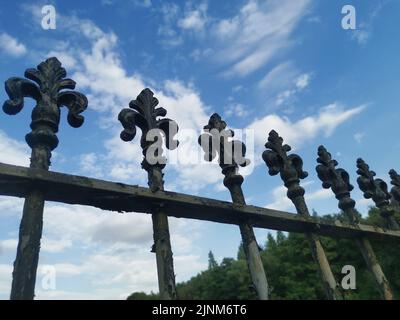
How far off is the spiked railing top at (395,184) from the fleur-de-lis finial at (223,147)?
3.63 m

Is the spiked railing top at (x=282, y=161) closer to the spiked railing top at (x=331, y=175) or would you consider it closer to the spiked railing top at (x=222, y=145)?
the spiked railing top at (x=222, y=145)

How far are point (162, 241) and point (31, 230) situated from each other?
3.23 ft

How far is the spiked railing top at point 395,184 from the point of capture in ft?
20.8

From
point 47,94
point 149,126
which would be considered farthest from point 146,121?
point 47,94

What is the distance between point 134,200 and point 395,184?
5410 mm

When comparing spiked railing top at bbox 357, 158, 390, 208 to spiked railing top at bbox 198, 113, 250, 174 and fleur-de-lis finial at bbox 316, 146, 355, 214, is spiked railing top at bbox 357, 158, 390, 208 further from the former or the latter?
spiked railing top at bbox 198, 113, 250, 174

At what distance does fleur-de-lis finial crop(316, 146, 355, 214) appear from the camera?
4980mm

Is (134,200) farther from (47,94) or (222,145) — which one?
(222,145)

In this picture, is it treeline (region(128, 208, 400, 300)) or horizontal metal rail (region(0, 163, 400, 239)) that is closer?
horizontal metal rail (region(0, 163, 400, 239))

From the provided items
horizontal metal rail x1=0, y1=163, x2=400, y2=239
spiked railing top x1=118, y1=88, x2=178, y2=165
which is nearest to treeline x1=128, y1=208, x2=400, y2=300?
horizontal metal rail x1=0, y1=163, x2=400, y2=239

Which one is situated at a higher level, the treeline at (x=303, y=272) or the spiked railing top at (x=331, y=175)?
the treeline at (x=303, y=272)

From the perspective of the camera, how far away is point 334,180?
16.6ft

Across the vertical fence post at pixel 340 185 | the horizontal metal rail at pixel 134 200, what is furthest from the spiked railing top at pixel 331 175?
the horizontal metal rail at pixel 134 200

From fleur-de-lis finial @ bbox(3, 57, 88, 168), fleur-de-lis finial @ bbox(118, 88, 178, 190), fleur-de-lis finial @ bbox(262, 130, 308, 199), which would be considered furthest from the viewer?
fleur-de-lis finial @ bbox(262, 130, 308, 199)
